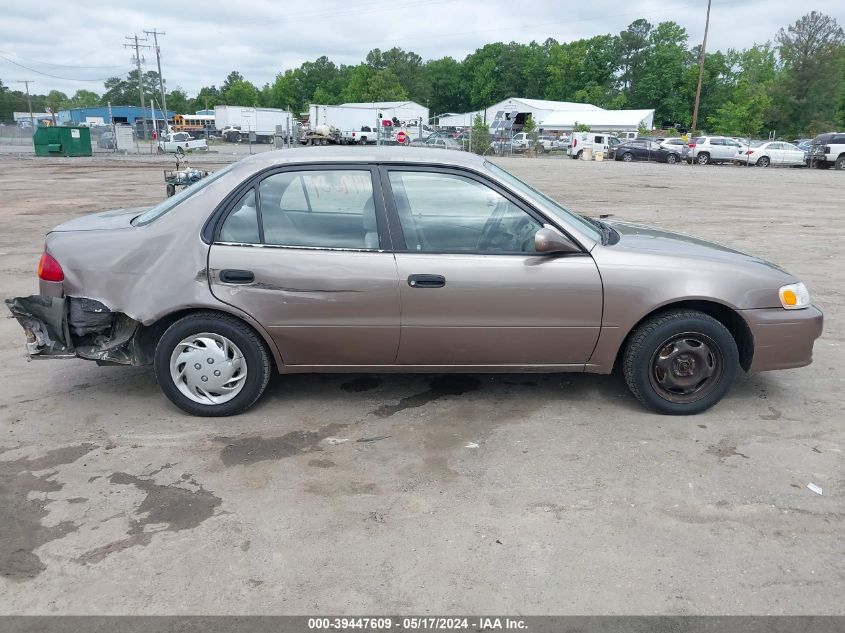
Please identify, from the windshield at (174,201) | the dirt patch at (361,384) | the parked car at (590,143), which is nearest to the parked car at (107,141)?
the parked car at (590,143)

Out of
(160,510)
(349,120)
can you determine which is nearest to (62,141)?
(349,120)

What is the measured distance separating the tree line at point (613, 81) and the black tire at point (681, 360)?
226 feet

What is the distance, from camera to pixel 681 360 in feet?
13.4

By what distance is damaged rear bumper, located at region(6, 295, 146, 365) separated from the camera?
4.03 m

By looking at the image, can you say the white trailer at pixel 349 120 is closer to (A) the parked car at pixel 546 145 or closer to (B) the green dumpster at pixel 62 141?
(A) the parked car at pixel 546 145

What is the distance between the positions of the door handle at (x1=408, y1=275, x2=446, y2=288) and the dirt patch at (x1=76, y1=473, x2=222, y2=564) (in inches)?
62.9

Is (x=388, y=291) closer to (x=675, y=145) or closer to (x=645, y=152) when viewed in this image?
(x=675, y=145)

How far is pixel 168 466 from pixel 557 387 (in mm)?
2595

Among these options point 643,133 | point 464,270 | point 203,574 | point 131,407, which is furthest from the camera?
point 643,133

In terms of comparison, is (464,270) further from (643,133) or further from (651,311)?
(643,133)

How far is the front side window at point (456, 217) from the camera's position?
402 cm

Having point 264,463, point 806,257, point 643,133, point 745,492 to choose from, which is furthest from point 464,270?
point 643,133

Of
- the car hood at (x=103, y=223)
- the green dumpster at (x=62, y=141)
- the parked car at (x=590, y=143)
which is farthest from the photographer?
the parked car at (x=590, y=143)
